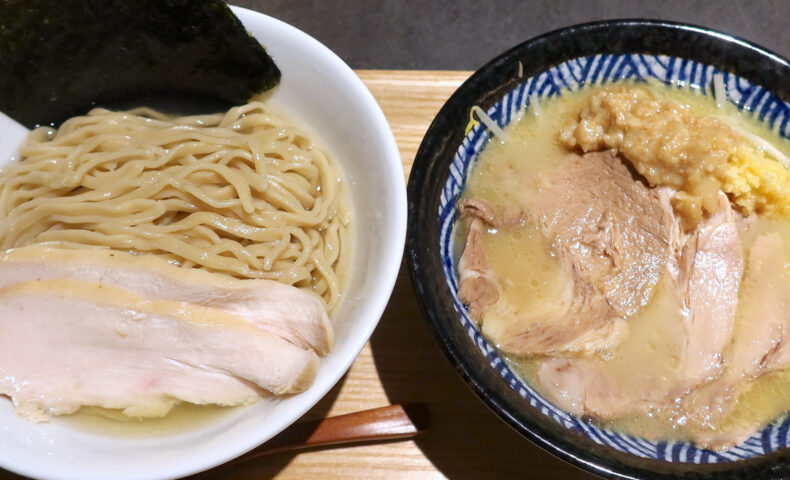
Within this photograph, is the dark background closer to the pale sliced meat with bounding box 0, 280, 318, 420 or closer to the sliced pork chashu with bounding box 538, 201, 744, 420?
the sliced pork chashu with bounding box 538, 201, 744, 420

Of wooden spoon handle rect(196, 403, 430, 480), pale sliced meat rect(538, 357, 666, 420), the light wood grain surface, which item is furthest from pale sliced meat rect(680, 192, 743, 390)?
wooden spoon handle rect(196, 403, 430, 480)

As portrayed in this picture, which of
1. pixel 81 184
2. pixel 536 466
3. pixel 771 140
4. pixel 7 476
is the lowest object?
pixel 7 476

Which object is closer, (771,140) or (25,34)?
(25,34)

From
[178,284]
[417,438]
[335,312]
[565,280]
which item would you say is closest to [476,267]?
[565,280]

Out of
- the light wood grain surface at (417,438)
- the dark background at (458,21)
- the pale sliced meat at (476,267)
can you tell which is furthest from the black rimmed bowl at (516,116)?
the dark background at (458,21)

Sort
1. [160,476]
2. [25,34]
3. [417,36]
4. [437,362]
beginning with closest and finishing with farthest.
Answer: [160,476] → [25,34] → [437,362] → [417,36]

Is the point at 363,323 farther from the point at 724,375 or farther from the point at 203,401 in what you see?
the point at 724,375

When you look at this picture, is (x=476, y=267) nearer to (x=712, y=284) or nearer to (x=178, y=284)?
(x=712, y=284)

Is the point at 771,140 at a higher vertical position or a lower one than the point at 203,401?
higher

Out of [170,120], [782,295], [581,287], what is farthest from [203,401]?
[782,295]
